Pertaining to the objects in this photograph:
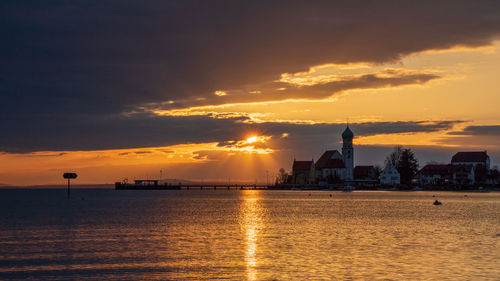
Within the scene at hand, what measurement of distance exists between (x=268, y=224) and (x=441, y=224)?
2361 centimetres

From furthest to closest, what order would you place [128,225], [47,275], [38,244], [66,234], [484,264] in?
1. [128,225]
2. [66,234]
3. [38,244]
4. [484,264]
5. [47,275]

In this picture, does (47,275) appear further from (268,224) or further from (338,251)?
(268,224)

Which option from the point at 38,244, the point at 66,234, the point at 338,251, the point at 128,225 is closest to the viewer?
the point at 338,251

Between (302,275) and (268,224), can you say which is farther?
(268,224)

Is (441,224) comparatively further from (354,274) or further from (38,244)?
(38,244)

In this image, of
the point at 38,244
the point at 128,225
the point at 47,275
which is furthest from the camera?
the point at 128,225

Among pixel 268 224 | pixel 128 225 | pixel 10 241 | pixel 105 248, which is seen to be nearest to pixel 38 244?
pixel 10 241

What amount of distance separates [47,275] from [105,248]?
44.4 feet

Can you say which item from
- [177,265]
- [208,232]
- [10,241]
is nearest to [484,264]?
[177,265]

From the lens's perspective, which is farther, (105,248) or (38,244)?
(38,244)

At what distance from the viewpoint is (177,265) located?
4244 cm

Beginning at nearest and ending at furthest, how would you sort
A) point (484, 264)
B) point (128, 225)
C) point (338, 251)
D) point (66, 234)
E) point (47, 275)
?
point (47, 275)
point (484, 264)
point (338, 251)
point (66, 234)
point (128, 225)

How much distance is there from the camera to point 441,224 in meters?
80.1

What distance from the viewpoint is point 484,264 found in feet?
138
